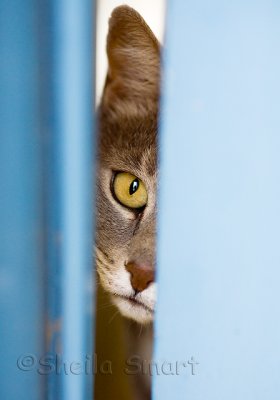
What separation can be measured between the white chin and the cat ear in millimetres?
347

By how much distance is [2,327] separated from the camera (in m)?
0.46

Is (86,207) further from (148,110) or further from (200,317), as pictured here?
(148,110)

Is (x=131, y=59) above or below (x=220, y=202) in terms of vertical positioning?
above

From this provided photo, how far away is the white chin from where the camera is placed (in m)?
0.74

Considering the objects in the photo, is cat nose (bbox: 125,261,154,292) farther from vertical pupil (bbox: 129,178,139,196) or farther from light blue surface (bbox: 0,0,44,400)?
light blue surface (bbox: 0,0,44,400)

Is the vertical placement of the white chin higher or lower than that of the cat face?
lower

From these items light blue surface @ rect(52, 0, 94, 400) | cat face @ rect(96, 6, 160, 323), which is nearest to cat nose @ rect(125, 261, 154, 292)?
cat face @ rect(96, 6, 160, 323)

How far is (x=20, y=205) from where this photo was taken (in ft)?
1.48

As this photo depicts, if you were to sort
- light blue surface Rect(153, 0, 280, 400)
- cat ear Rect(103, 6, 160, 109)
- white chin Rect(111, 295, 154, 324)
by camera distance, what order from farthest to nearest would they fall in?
white chin Rect(111, 295, 154, 324)
cat ear Rect(103, 6, 160, 109)
light blue surface Rect(153, 0, 280, 400)

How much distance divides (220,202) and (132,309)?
36 centimetres

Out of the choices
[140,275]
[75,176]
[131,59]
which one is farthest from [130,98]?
[75,176]

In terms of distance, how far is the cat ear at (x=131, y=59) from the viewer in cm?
64

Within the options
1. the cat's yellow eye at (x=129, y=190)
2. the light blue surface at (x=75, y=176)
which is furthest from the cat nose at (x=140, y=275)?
the light blue surface at (x=75, y=176)

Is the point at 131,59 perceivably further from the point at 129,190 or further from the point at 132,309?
the point at 132,309
